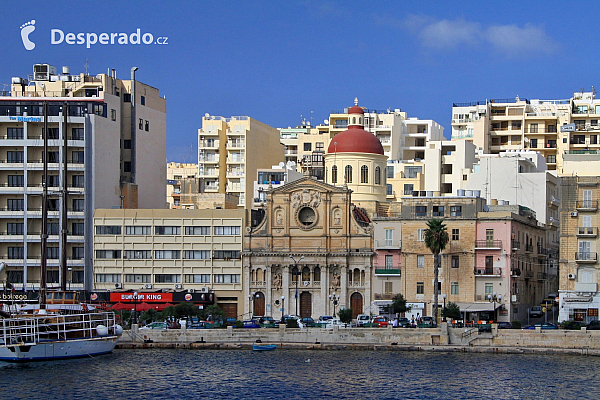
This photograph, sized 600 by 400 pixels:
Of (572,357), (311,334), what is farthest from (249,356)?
(572,357)

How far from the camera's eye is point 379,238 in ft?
363

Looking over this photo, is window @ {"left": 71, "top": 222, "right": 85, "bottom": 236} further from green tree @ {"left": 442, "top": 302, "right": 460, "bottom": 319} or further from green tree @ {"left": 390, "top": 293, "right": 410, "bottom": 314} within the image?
green tree @ {"left": 442, "top": 302, "right": 460, "bottom": 319}

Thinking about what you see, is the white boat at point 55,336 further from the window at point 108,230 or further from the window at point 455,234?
the window at point 455,234

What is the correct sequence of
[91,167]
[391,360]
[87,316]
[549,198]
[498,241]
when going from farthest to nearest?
[549,198] < [91,167] < [498,241] < [87,316] < [391,360]

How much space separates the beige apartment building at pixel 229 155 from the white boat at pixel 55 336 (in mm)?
56438

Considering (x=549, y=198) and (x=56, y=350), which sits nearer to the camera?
(x=56, y=350)

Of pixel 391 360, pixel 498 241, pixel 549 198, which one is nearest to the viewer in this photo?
pixel 391 360

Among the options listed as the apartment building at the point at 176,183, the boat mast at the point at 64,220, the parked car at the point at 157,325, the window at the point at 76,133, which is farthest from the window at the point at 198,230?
the apartment building at the point at 176,183

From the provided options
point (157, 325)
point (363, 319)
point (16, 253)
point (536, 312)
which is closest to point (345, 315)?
point (363, 319)

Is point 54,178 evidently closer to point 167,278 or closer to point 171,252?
point 171,252

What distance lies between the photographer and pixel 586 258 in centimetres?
9719

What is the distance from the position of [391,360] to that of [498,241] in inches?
1001

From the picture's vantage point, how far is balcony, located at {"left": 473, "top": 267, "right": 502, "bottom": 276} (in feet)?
347

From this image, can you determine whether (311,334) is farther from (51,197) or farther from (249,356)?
(51,197)
